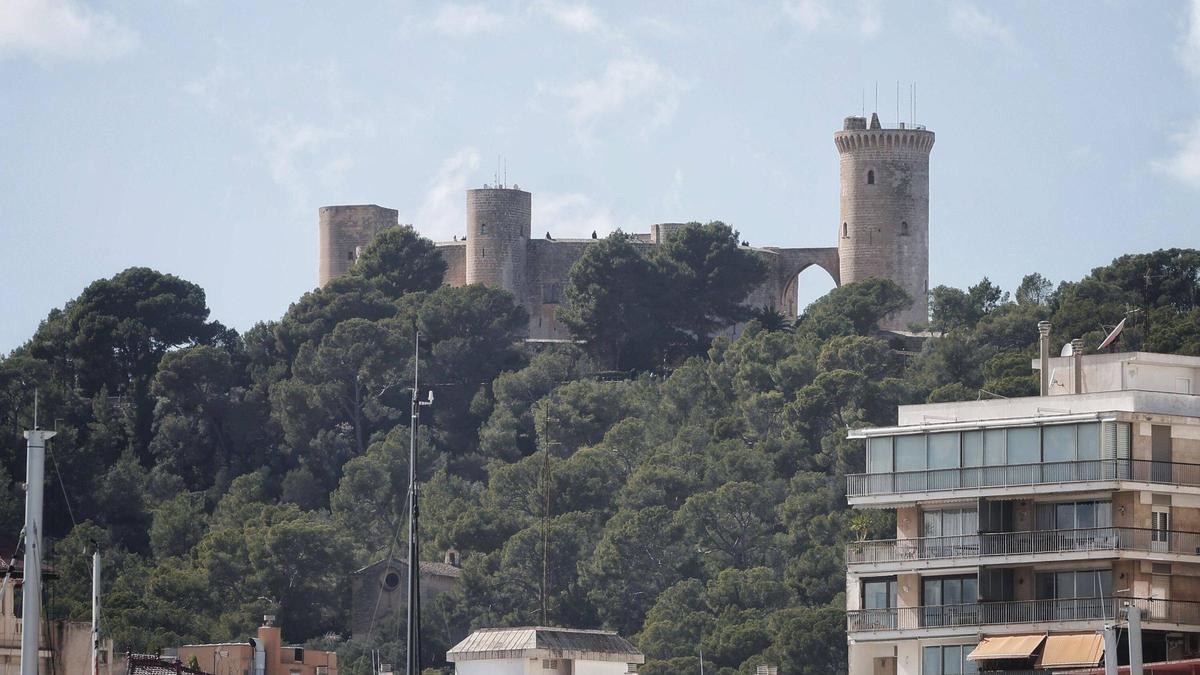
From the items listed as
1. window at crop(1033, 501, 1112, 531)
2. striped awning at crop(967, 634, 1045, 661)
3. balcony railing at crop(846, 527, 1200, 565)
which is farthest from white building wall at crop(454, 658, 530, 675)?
window at crop(1033, 501, 1112, 531)

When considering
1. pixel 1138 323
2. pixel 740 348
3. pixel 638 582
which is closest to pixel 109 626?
pixel 638 582

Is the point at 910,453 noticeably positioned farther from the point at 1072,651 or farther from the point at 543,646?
the point at 543,646

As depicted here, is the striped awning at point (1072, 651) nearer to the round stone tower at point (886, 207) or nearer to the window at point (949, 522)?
the window at point (949, 522)

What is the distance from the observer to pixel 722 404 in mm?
115562

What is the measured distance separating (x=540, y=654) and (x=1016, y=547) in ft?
30.9

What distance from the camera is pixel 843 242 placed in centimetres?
12406

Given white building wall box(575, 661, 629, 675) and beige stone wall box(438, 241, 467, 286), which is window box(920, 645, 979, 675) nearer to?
white building wall box(575, 661, 629, 675)

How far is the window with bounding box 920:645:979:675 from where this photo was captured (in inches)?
2013

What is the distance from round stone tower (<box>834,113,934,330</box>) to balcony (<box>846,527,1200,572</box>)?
6949cm

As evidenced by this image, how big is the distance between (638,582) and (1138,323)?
16046 mm

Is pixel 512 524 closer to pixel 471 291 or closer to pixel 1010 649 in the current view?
pixel 471 291

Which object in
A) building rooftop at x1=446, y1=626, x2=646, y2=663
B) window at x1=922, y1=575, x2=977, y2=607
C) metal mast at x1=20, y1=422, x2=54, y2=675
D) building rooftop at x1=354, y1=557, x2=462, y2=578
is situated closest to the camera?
metal mast at x1=20, y1=422, x2=54, y2=675

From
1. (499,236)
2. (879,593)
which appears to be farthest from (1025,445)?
(499,236)

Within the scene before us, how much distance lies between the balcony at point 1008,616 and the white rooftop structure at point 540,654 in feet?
20.4
